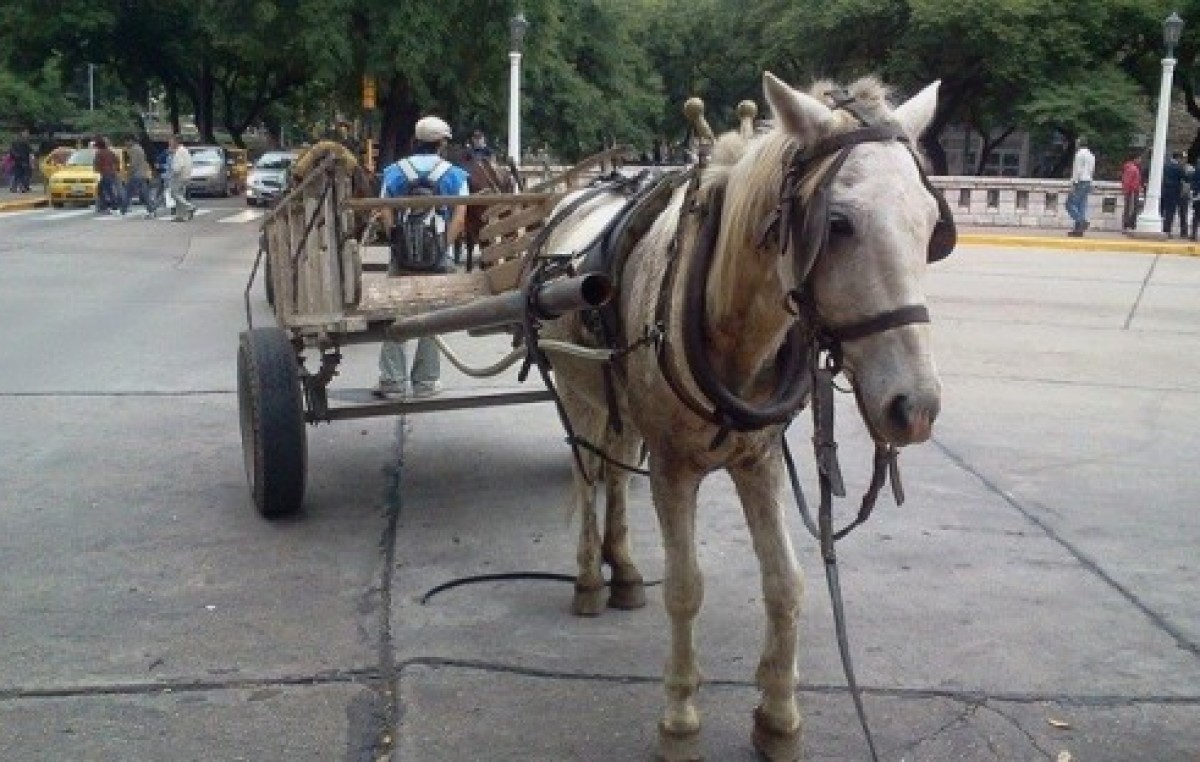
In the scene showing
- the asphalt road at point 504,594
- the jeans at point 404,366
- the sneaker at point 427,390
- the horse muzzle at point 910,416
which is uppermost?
the horse muzzle at point 910,416

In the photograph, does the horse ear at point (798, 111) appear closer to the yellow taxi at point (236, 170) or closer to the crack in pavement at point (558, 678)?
the crack in pavement at point (558, 678)

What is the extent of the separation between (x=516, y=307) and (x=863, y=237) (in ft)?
5.62

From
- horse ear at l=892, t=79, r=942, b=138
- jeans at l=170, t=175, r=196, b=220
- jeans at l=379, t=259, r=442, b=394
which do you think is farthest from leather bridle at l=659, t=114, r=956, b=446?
jeans at l=170, t=175, r=196, b=220

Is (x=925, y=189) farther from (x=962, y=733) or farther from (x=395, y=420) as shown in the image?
(x=395, y=420)

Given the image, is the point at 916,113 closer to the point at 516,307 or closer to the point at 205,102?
the point at 516,307

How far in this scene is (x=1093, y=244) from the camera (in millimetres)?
24000

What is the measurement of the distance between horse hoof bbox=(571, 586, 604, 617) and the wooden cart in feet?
4.19

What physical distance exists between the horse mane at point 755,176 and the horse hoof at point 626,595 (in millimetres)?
2002

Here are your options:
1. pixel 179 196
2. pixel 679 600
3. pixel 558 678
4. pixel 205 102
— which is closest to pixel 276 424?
pixel 558 678

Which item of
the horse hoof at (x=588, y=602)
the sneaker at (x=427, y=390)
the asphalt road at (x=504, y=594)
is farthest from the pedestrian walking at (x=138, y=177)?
the horse hoof at (x=588, y=602)

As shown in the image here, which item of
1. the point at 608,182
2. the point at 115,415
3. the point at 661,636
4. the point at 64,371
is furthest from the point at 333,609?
the point at 64,371

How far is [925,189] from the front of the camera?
2.93m

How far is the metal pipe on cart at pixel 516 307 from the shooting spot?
362cm

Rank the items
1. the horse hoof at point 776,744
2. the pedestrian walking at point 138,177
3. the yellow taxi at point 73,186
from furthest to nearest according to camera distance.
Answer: the yellow taxi at point 73,186
the pedestrian walking at point 138,177
the horse hoof at point 776,744
